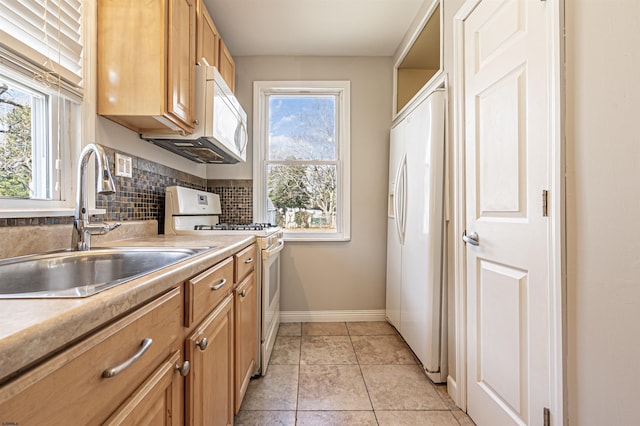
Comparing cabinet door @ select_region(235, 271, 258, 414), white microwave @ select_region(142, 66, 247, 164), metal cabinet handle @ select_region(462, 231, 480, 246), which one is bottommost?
cabinet door @ select_region(235, 271, 258, 414)

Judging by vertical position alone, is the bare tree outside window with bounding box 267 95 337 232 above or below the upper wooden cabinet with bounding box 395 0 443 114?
below

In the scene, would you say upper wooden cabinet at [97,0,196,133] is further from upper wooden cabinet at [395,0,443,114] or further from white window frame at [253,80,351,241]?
upper wooden cabinet at [395,0,443,114]

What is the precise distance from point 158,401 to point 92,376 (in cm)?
28

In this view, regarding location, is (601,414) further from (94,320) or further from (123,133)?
(123,133)

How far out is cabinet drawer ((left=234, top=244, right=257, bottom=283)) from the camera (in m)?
1.38

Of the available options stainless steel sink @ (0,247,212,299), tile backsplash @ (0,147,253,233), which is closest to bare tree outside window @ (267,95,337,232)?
tile backsplash @ (0,147,253,233)

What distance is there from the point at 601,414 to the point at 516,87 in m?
1.13

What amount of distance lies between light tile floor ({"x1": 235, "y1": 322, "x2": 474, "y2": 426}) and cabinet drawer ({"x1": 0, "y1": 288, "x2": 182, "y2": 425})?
1112 mm

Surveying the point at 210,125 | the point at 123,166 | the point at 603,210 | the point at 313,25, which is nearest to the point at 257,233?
the point at 210,125

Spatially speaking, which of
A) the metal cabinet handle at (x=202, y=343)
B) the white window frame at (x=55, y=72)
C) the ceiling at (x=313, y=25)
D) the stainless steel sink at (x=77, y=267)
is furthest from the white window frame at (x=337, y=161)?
the metal cabinet handle at (x=202, y=343)

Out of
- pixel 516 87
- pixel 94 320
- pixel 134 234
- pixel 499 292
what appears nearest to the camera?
pixel 94 320

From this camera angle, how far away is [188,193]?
2.06 meters

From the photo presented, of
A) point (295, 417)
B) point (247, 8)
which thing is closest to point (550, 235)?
point (295, 417)

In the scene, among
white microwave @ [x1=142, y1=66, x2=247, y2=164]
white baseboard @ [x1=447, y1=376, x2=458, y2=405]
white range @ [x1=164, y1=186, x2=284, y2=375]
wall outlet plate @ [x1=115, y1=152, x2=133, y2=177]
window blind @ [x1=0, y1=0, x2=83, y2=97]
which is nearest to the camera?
window blind @ [x1=0, y1=0, x2=83, y2=97]
